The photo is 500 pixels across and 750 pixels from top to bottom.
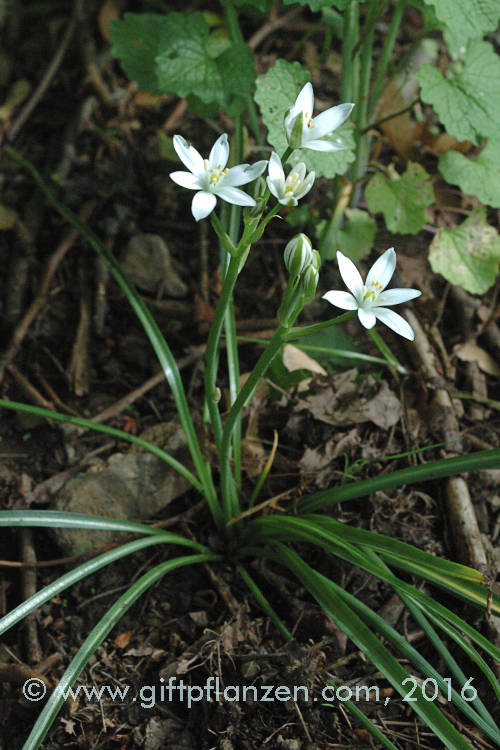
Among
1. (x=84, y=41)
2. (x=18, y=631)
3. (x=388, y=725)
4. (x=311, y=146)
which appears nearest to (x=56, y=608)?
(x=18, y=631)

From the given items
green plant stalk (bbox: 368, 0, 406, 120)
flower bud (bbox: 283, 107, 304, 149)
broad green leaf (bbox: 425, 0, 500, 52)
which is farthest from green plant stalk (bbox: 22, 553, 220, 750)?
green plant stalk (bbox: 368, 0, 406, 120)

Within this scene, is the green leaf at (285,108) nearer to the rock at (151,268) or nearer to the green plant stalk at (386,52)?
the green plant stalk at (386,52)

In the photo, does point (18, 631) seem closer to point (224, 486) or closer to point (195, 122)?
point (224, 486)

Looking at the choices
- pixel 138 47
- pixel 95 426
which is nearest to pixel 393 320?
pixel 95 426

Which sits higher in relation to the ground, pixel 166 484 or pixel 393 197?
pixel 393 197

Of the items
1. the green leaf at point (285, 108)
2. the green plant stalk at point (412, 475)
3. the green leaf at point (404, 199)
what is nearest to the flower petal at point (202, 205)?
the green leaf at point (285, 108)

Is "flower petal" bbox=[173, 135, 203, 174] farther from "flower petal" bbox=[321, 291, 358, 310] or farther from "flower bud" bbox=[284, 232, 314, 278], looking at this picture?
"flower petal" bbox=[321, 291, 358, 310]

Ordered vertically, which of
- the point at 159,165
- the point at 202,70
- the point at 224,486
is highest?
the point at 202,70

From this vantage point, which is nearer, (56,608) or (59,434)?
(56,608)
